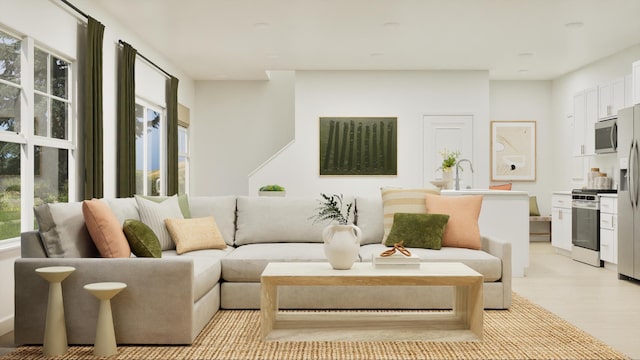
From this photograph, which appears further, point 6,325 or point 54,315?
point 6,325

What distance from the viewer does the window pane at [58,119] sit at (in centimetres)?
489

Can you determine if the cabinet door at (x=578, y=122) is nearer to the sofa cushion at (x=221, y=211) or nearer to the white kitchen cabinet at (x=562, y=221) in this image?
the white kitchen cabinet at (x=562, y=221)

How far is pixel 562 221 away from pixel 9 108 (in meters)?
6.66

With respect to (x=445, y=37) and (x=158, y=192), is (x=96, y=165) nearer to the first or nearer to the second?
(x=158, y=192)

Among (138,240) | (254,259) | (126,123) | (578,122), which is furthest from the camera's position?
(578,122)

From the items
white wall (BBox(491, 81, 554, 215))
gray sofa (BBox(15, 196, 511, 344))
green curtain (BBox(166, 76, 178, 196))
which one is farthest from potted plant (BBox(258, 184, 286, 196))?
white wall (BBox(491, 81, 554, 215))

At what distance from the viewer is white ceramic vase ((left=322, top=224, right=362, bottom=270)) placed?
341 cm

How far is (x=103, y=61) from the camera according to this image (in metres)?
5.77

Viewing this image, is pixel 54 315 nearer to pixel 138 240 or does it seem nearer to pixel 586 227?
pixel 138 240

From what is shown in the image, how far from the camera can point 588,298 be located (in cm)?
479

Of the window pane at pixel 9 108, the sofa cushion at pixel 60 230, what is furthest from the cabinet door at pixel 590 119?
the window pane at pixel 9 108

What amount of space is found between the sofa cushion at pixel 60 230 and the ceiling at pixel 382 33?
283 cm

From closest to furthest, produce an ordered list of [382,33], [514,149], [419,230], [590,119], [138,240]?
[138,240] → [419,230] → [382,33] → [590,119] → [514,149]

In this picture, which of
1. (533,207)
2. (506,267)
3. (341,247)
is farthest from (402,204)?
(533,207)
